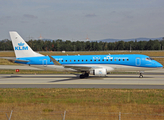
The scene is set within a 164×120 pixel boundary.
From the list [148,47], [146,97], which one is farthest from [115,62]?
[148,47]

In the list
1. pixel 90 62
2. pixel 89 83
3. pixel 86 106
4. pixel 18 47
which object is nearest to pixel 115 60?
pixel 90 62

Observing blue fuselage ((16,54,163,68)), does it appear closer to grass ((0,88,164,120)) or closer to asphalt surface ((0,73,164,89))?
asphalt surface ((0,73,164,89))

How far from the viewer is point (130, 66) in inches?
1455

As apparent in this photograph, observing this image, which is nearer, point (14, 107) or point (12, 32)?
point (14, 107)

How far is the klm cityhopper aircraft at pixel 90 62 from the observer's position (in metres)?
36.7

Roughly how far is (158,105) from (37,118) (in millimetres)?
10350

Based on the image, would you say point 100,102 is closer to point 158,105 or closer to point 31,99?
point 158,105

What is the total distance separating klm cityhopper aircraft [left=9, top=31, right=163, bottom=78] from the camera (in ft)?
120

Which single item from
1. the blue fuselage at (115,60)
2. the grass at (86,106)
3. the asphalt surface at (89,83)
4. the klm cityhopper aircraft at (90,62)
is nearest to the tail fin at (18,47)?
the klm cityhopper aircraft at (90,62)

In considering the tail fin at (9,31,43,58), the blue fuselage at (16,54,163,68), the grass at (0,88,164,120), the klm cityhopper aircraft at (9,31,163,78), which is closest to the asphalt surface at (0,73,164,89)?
the klm cityhopper aircraft at (9,31,163,78)

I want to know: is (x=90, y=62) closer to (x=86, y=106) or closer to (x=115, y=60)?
(x=115, y=60)

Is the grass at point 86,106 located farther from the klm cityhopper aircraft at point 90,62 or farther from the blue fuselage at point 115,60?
the blue fuselage at point 115,60

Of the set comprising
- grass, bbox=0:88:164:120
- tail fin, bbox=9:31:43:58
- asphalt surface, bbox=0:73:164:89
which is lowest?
asphalt surface, bbox=0:73:164:89

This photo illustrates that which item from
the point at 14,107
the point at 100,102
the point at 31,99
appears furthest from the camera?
the point at 31,99
